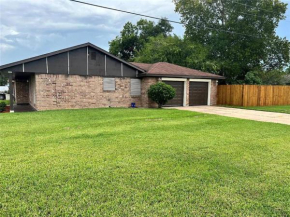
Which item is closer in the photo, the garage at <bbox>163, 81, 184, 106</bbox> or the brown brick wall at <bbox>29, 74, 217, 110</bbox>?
the brown brick wall at <bbox>29, 74, 217, 110</bbox>

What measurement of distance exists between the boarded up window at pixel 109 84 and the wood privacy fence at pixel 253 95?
9510 millimetres

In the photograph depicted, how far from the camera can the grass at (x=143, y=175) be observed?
2730 millimetres

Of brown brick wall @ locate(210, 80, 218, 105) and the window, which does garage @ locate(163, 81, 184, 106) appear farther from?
the window

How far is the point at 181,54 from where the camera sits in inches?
1048

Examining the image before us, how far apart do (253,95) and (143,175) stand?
660 inches

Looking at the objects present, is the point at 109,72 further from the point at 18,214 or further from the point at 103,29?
the point at 18,214

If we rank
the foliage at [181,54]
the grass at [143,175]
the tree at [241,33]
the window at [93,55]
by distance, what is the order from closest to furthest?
the grass at [143,175]
the window at [93,55]
the foliage at [181,54]
the tree at [241,33]

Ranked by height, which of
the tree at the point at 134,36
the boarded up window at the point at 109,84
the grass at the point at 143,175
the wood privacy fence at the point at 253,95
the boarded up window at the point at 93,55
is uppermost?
the tree at the point at 134,36

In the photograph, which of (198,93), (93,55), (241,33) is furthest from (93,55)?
(241,33)

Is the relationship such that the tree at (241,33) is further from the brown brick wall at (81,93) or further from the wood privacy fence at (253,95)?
the brown brick wall at (81,93)

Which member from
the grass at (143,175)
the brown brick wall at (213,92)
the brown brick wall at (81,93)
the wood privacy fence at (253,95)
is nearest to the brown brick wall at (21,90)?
the brown brick wall at (81,93)

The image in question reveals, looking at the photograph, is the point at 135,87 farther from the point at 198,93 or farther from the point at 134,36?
the point at 134,36

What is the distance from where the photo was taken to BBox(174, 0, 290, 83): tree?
85.3 ft

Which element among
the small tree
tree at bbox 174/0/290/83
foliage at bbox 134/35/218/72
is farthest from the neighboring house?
tree at bbox 174/0/290/83
